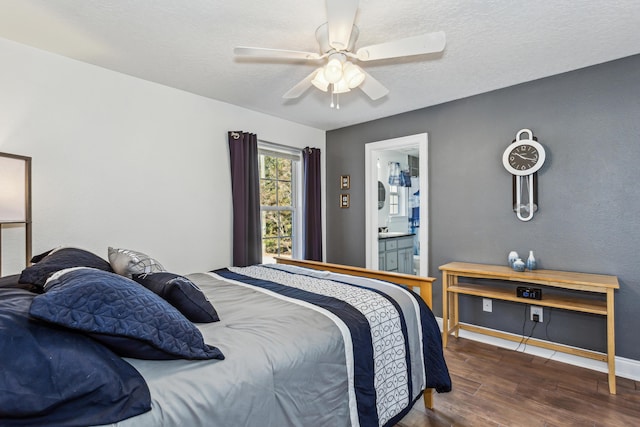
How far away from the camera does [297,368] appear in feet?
4.14

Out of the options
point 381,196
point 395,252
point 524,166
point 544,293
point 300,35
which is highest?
point 300,35

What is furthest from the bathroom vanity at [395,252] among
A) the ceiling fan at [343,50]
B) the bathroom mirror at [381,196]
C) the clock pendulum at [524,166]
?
the ceiling fan at [343,50]

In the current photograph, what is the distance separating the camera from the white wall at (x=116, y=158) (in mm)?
2299

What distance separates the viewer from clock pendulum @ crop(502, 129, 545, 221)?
112 inches

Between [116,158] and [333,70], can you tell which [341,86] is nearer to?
[333,70]

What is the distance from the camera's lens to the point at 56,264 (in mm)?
1585

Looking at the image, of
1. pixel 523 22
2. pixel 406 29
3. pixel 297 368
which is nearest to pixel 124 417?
pixel 297 368

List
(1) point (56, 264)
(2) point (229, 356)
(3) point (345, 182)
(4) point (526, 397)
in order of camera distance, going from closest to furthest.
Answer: (2) point (229, 356)
(1) point (56, 264)
(4) point (526, 397)
(3) point (345, 182)

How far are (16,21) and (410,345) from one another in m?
3.03

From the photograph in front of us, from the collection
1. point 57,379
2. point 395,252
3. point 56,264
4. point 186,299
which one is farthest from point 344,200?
point 57,379

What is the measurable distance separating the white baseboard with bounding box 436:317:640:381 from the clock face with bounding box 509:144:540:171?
5.04 ft

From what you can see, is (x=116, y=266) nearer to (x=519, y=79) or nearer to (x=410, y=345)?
(x=410, y=345)

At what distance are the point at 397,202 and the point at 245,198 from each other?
3.60 meters

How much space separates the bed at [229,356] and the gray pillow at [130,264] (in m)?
0.01
